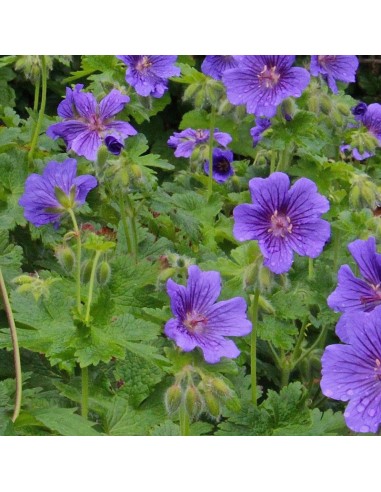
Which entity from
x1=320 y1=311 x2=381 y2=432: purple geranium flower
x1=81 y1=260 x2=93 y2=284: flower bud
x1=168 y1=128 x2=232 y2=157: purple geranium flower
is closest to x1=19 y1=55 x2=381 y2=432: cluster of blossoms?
x1=320 y1=311 x2=381 y2=432: purple geranium flower

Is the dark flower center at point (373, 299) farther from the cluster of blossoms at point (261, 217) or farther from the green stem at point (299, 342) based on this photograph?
the green stem at point (299, 342)

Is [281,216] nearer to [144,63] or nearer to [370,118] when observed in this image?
[144,63]

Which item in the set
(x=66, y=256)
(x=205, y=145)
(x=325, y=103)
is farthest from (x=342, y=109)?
(x=66, y=256)

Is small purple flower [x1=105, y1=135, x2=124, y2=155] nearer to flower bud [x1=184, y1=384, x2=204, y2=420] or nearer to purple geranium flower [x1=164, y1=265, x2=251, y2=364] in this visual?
purple geranium flower [x1=164, y1=265, x2=251, y2=364]

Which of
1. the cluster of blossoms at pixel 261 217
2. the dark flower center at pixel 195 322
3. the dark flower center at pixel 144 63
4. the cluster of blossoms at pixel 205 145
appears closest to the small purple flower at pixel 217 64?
the cluster of blossoms at pixel 261 217

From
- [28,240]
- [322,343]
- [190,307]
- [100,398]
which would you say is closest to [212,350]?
[190,307]

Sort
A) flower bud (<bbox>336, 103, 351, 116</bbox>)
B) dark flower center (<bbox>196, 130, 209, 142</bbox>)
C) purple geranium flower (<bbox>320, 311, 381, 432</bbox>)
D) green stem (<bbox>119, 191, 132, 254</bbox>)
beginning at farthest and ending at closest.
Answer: dark flower center (<bbox>196, 130, 209, 142</bbox>)
flower bud (<bbox>336, 103, 351, 116</bbox>)
green stem (<bbox>119, 191, 132, 254</bbox>)
purple geranium flower (<bbox>320, 311, 381, 432</bbox>)
